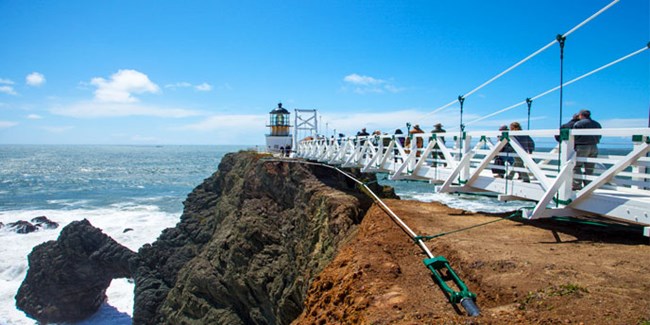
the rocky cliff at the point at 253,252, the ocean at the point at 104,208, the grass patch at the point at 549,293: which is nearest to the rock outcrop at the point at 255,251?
the rocky cliff at the point at 253,252

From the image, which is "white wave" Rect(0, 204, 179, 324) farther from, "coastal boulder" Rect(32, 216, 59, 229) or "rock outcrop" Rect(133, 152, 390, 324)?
"rock outcrop" Rect(133, 152, 390, 324)

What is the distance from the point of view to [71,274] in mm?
23109

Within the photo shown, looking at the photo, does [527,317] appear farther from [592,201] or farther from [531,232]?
[531,232]

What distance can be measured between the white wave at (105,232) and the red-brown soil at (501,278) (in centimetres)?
2150

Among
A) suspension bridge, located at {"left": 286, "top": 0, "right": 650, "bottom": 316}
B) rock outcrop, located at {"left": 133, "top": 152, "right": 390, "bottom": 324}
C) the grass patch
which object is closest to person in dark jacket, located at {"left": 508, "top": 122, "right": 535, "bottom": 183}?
suspension bridge, located at {"left": 286, "top": 0, "right": 650, "bottom": 316}

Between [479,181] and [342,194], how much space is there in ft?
22.3

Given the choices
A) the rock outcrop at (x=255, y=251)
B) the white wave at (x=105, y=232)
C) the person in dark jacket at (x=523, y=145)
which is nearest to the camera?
the person in dark jacket at (x=523, y=145)

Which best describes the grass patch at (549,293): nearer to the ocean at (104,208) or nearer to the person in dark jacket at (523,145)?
the person in dark jacket at (523,145)

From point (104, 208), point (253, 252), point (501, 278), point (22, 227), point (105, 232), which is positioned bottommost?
point (105, 232)

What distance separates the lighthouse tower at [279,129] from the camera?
1198 inches

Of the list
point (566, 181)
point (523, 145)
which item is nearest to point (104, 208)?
point (523, 145)

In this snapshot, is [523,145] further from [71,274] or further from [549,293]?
[71,274]

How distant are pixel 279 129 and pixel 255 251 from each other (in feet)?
52.3

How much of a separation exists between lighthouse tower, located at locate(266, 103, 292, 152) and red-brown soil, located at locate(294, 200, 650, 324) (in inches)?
925
